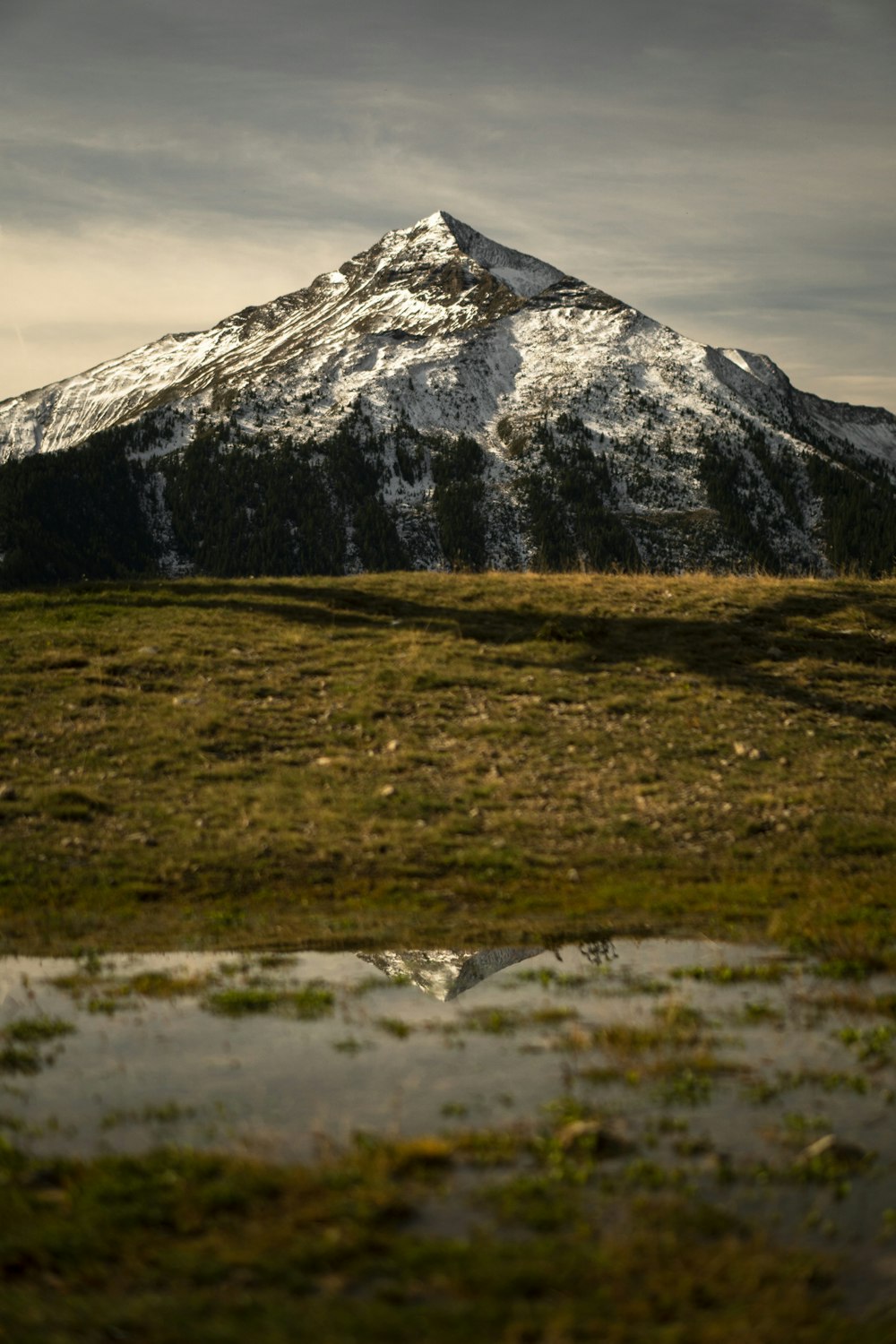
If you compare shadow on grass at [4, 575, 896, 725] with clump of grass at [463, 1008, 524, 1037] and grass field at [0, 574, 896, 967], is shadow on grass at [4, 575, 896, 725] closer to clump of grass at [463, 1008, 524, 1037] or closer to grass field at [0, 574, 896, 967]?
grass field at [0, 574, 896, 967]

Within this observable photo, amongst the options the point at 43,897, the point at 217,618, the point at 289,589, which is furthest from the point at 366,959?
the point at 289,589

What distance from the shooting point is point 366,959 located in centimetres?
1353

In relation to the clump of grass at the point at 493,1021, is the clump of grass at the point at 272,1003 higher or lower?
higher

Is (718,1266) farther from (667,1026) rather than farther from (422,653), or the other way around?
(422,653)

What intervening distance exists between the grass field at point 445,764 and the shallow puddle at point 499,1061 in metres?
1.47

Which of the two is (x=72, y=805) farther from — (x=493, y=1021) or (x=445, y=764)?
(x=493, y=1021)

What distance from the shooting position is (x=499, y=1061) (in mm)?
10195

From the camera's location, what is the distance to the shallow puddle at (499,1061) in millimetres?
8266

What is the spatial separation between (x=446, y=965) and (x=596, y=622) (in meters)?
19.0

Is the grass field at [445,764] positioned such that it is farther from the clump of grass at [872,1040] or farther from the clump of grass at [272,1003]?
the clump of grass at [872,1040]

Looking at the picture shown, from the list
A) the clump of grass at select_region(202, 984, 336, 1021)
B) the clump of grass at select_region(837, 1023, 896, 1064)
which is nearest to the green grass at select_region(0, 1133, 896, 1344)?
the clump of grass at select_region(837, 1023, 896, 1064)

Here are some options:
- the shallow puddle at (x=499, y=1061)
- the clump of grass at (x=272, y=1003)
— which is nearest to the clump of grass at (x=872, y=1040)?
the shallow puddle at (x=499, y=1061)

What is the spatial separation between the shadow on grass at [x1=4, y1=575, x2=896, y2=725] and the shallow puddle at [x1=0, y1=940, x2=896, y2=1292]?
15.0 metres

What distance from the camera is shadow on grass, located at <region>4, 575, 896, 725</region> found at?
2794 centimetres
